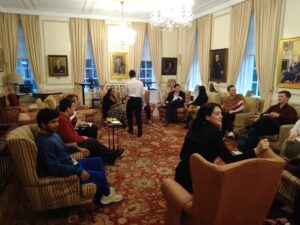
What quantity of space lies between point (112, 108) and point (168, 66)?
12.4 feet

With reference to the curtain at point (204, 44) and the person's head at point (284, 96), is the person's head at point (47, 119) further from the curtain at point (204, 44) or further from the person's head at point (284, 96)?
the curtain at point (204, 44)

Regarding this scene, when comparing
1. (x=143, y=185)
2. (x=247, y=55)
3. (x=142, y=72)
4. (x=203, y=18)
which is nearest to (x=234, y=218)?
(x=143, y=185)

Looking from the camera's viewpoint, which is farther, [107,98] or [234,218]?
[107,98]

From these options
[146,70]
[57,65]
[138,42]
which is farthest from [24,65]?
[146,70]

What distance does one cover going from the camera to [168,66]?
32.0 ft

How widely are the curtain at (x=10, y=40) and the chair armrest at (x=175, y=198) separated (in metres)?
7.93

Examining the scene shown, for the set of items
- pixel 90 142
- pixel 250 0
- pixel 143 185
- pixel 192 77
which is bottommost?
pixel 143 185

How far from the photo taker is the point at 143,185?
3.53 metres

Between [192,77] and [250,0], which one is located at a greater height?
[250,0]

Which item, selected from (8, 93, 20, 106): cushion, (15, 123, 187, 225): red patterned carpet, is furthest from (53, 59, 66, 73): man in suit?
(15, 123, 187, 225): red patterned carpet

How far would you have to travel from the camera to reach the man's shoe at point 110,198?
3.00m

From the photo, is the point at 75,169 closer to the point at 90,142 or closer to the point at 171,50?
the point at 90,142

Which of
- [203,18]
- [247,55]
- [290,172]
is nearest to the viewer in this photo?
[290,172]

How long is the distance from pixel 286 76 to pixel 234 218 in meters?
4.60
